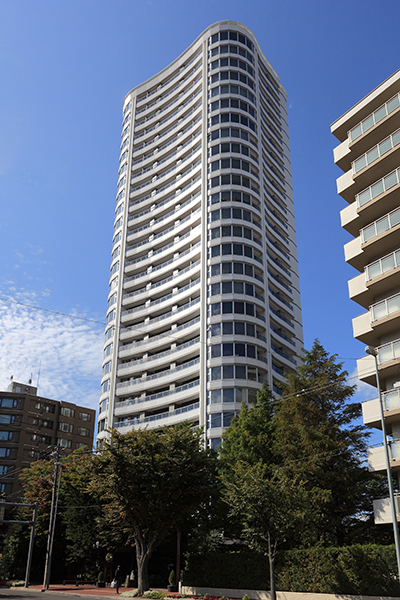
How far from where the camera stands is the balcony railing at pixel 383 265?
29.6m

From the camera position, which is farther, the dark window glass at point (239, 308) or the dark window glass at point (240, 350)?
the dark window glass at point (239, 308)

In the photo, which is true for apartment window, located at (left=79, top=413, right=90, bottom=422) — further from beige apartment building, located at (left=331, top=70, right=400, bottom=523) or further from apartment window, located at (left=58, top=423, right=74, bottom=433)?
beige apartment building, located at (left=331, top=70, right=400, bottom=523)

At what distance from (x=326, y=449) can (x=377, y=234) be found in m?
13.7

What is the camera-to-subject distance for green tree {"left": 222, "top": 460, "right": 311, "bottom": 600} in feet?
92.3

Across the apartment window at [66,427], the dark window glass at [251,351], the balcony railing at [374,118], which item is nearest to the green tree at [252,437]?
the dark window glass at [251,351]

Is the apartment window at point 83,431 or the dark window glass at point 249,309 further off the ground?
the dark window glass at point 249,309

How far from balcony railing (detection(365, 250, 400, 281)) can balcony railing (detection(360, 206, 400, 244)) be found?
1.74m

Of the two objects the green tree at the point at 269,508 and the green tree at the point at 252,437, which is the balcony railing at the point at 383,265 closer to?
the green tree at the point at 269,508

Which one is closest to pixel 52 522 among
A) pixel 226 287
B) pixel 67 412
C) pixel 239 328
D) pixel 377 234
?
pixel 239 328

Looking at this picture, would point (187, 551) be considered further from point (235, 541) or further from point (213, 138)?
point (213, 138)

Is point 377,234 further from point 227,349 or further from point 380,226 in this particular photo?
point 227,349

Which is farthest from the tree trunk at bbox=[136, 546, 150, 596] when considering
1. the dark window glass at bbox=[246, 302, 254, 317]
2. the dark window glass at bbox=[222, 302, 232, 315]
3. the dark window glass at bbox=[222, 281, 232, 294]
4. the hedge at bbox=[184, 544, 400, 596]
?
the dark window glass at bbox=[222, 281, 232, 294]

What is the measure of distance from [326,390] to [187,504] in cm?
1224

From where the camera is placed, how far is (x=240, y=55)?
72.9 meters
